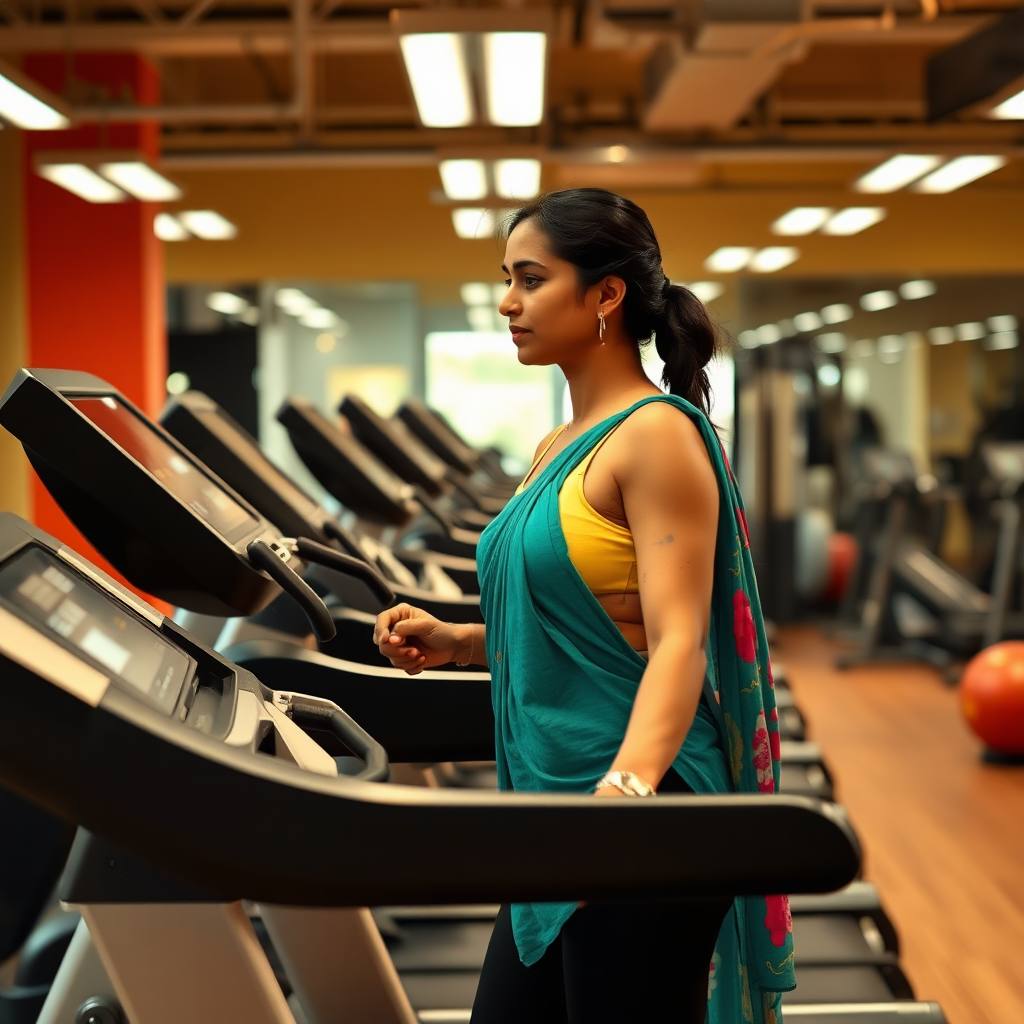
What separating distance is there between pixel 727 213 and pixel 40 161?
19.0 ft

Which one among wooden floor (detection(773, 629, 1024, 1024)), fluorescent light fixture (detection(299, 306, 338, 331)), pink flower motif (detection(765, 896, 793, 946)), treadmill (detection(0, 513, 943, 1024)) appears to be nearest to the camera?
treadmill (detection(0, 513, 943, 1024))

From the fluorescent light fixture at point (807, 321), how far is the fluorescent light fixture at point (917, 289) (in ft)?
1.98

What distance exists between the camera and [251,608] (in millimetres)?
1630

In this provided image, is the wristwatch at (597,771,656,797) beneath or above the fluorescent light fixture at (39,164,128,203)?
beneath

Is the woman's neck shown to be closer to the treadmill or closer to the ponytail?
the ponytail

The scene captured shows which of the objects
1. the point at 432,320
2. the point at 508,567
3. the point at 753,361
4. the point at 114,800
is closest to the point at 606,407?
the point at 508,567

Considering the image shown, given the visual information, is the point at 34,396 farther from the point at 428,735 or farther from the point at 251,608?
the point at 428,735

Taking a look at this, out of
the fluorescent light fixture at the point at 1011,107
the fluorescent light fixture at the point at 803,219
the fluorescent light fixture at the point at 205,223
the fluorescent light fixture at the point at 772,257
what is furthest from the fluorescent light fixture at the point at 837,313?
the fluorescent light fixture at the point at 205,223

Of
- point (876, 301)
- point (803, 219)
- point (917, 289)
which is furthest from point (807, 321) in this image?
point (803, 219)

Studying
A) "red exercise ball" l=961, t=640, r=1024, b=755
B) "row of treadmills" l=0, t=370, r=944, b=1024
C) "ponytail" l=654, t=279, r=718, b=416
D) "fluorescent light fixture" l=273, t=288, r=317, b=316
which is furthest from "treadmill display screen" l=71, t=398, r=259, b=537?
"fluorescent light fixture" l=273, t=288, r=317, b=316

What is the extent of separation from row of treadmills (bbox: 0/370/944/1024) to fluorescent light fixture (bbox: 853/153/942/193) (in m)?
3.89

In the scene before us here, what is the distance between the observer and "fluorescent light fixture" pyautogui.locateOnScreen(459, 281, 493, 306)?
10000mm

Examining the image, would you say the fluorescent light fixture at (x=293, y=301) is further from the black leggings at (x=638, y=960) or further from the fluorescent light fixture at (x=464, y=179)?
the black leggings at (x=638, y=960)


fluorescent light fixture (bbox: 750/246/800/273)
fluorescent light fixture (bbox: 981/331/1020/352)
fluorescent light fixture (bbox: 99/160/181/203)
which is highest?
fluorescent light fixture (bbox: 750/246/800/273)
